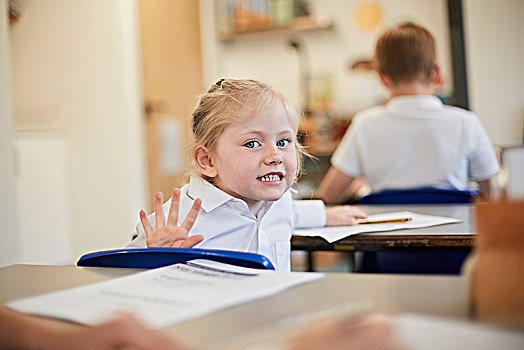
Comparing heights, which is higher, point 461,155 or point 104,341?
point 461,155

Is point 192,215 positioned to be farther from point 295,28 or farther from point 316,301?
point 295,28

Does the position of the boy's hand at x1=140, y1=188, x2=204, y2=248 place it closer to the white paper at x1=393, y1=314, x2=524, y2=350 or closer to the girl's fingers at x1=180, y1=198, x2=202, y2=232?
the girl's fingers at x1=180, y1=198, x2=202, y2=232

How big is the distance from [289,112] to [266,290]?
89 centimetres

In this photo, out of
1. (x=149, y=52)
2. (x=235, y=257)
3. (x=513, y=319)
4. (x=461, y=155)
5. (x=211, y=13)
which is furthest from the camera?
(x=211, y=13)

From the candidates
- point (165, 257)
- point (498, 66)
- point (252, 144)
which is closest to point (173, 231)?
point (165, 257)

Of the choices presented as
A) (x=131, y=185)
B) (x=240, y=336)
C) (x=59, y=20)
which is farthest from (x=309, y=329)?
(x=59, y=20)

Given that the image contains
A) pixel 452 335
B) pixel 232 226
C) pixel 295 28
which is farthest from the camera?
pixel 295 28

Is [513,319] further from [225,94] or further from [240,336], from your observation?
[225,94]

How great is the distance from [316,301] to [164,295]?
0.49ft

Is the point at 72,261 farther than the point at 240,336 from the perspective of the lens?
Yes

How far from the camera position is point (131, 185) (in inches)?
140

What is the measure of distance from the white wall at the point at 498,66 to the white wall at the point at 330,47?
665 millimetres

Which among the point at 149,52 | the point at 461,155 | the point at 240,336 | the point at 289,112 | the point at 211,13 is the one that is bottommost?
the point at 240,336

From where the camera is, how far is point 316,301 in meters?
0.54
